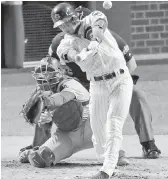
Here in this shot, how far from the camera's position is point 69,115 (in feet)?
24.7

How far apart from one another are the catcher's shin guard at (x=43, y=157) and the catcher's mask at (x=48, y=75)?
1.93 feet

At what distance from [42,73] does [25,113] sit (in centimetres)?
45

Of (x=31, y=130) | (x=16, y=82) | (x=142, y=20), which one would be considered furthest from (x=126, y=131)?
(x=142, y=20)

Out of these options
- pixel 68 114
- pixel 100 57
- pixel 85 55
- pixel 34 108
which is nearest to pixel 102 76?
pixel 100 57

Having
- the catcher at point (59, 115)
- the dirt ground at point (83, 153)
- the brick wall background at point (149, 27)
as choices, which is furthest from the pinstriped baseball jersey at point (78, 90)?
the brick wall background at point (149, 27)

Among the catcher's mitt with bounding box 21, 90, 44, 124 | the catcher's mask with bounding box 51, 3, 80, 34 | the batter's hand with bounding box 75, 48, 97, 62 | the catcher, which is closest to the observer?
the batter's hand with bounding box 75, 48, 97, 62

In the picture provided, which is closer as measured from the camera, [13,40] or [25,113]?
[25,113]

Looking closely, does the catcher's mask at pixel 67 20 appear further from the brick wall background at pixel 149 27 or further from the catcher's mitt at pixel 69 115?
the brick wall background at pixel 149 27

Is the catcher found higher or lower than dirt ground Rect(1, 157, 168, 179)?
higher

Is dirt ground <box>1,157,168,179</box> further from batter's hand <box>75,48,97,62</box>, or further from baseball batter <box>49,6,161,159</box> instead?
batter's hand <box>75,48,97,62</box>

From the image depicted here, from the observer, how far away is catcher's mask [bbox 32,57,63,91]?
7543mm

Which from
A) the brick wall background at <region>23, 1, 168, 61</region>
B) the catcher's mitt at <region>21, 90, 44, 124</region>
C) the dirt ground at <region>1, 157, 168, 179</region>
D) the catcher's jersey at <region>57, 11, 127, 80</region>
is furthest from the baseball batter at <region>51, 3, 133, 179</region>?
the brick wall background at <region>23, 1, 168, 61</region>

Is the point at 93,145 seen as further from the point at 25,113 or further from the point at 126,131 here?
the point at 126,131

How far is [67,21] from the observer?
23.8 ft
